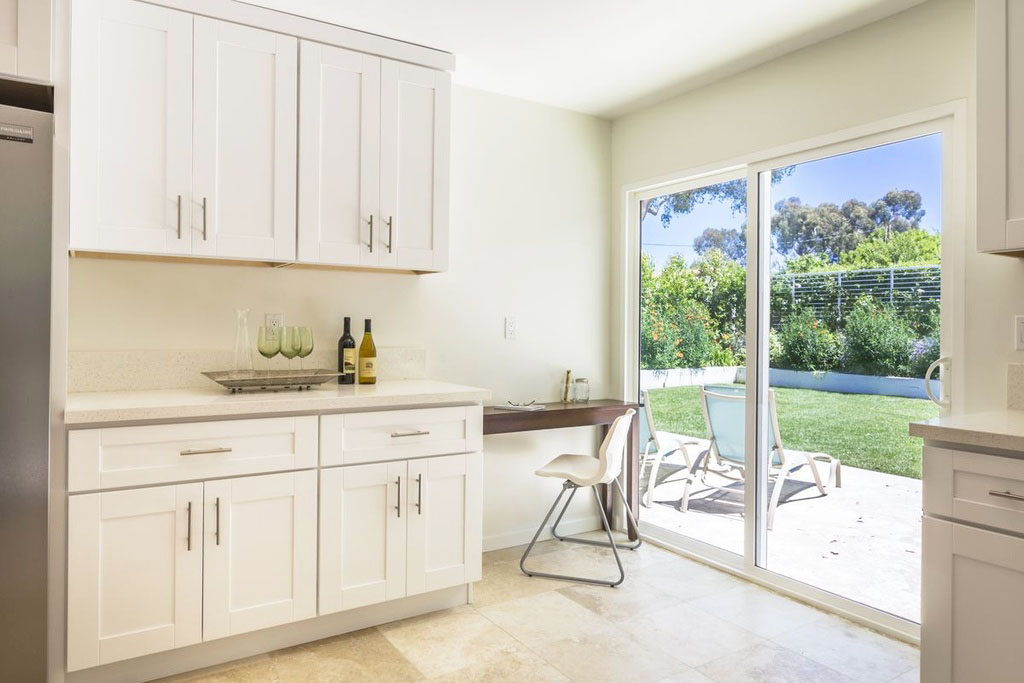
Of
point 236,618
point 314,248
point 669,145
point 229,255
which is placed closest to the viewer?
point 236,618

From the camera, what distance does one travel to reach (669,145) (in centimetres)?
355

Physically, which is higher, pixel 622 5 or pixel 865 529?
pixel 622 5

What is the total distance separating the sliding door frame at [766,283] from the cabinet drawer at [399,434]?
1398 millimetres

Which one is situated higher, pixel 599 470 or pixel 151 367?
pixel 151 367

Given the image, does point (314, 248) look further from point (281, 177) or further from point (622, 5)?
point (622, 5)

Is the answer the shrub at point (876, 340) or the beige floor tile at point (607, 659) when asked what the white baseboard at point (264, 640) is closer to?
the beige floor tile at point (607, 659)

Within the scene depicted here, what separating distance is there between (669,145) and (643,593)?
233 cm

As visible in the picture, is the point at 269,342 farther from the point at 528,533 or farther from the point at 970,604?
the point at 970,604

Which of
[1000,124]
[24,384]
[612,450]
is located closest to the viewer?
[24,384]

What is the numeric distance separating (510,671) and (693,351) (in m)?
1.96

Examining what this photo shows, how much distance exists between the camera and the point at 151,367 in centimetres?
256

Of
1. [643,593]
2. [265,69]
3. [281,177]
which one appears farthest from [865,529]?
[265,69]

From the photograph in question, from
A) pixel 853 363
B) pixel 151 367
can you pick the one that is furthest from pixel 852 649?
pixel 151 367

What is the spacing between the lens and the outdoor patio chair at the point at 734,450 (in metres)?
2.92
